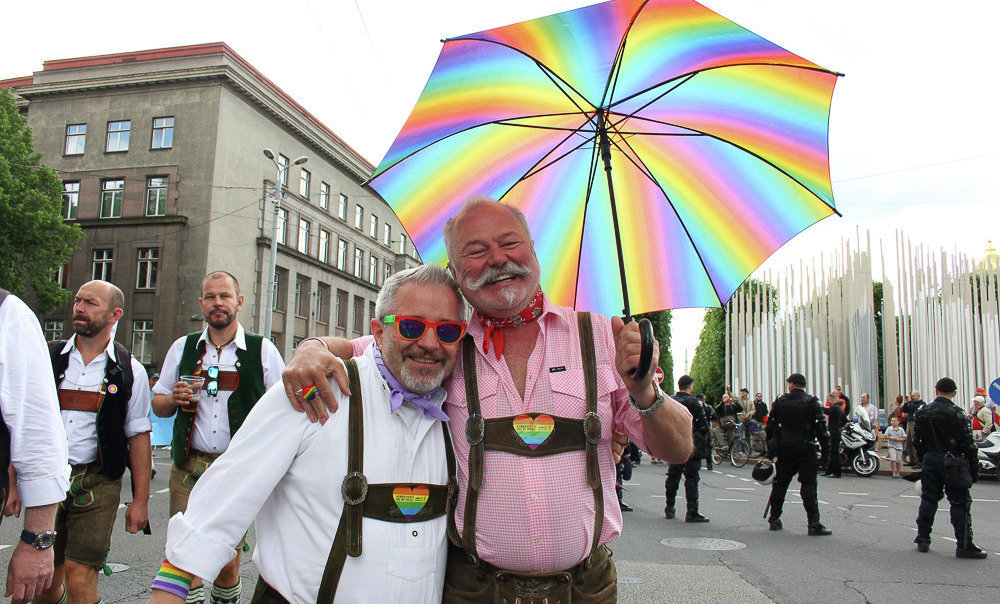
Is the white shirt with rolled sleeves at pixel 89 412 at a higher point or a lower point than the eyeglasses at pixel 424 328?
lower

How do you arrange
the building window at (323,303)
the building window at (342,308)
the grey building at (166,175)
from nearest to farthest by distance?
the grey building at (166,175) → the building window at (323,303) → the building window at (342,308)

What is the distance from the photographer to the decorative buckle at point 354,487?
6.57ft


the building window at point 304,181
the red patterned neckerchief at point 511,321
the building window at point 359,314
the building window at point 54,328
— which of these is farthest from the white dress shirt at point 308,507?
the building window at point 359,314

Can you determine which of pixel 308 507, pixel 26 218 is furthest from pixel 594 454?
pixel 26 218

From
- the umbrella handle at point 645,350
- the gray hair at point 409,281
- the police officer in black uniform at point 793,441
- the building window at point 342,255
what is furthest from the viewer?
the building window at point 342,255

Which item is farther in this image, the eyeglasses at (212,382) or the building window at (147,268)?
the building window at (147,268)

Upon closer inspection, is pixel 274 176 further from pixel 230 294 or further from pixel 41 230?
pixel 230 294

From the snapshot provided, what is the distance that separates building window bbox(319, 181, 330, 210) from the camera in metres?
41.5

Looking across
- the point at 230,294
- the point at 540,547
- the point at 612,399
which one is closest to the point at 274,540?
the point at 540,547

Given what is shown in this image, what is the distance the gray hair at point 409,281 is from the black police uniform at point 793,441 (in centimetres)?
756

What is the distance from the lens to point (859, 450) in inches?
650

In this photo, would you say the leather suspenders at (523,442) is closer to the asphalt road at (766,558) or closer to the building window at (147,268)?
the asphalt road at (766,558)

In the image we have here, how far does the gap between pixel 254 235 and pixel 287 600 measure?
3503 centimetres

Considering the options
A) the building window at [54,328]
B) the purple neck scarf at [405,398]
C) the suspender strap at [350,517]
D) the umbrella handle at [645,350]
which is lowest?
the suspender strap at [350,517]
